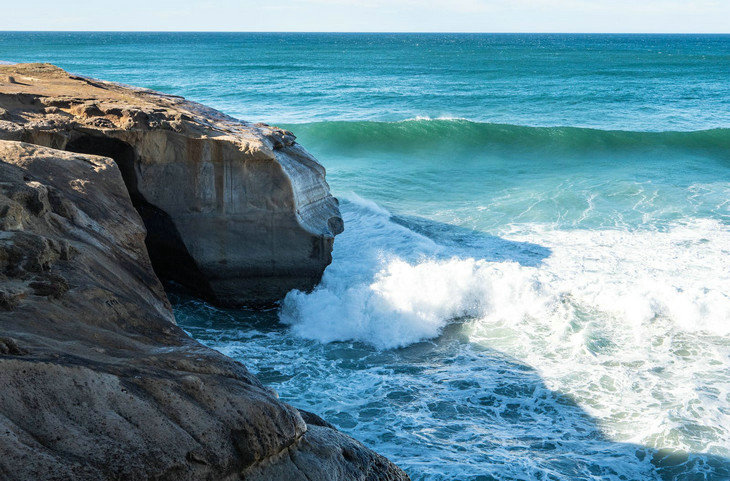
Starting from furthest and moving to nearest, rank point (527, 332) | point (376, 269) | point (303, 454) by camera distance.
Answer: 1. point (376, 269)
2. point (527, 332)
3. point (303, 454)

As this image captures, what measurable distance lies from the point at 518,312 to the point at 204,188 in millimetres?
4099

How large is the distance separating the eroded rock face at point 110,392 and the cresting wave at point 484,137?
1505 centimetres

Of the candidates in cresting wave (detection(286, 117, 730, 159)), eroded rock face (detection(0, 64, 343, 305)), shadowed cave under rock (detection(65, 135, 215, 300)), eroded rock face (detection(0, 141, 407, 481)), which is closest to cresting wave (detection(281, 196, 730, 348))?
eroded rock face (detection(0, 64, 343, 305))

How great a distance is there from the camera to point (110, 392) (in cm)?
300

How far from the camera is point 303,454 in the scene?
3477 mm

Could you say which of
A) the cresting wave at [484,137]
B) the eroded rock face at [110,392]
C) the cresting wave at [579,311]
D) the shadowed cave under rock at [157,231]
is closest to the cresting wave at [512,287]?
the cresting wave at [579,311]

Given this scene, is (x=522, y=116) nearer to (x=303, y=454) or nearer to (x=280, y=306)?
(x=280, y=306)

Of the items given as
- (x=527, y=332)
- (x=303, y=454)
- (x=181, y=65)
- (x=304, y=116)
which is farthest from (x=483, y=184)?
(x=181, y=65)

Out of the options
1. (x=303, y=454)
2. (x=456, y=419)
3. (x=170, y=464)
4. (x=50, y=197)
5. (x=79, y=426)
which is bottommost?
(x=456, y=419)

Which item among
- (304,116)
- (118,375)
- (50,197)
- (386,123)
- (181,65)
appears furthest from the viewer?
(181,65)

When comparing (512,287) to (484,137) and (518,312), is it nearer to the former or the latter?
(518,312)

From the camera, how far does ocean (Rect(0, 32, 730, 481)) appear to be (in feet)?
19.8

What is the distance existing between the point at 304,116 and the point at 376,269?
14.5m

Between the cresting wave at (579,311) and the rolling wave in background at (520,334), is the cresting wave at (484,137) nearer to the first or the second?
the rolling wave in background at (520,334)
